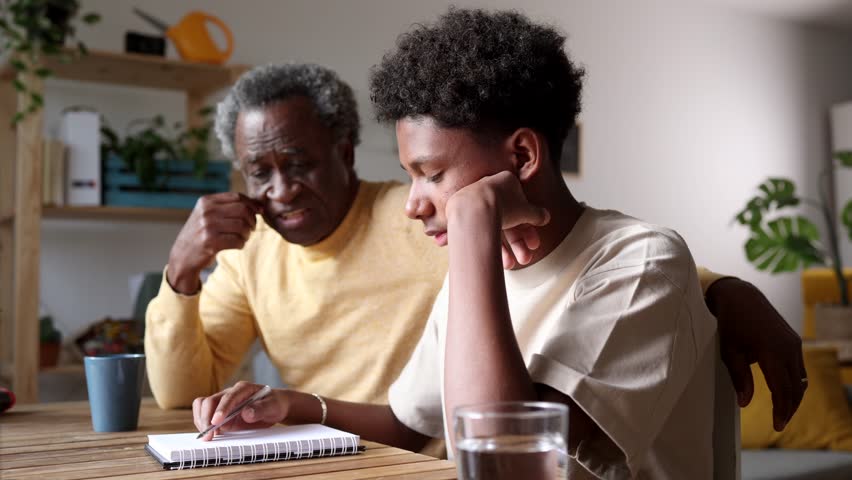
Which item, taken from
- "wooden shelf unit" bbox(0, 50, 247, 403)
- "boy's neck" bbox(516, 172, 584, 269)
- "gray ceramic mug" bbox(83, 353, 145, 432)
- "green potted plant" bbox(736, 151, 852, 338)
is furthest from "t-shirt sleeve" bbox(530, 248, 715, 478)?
"green potted plant" bbox(736, 151, 852, 338)

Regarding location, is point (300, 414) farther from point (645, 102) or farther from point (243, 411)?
point (645, 102)

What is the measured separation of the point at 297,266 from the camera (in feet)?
5.57

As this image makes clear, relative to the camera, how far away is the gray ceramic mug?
3.77 ft

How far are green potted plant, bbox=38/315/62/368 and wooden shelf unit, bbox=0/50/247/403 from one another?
8 centimetres

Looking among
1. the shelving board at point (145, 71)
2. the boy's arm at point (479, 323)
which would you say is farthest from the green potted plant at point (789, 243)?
the boy's arm at point (479, 323)

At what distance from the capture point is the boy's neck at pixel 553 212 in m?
0.98

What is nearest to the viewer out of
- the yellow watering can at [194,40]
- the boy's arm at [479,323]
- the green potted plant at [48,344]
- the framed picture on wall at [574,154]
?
the boy's arm at [479,323]

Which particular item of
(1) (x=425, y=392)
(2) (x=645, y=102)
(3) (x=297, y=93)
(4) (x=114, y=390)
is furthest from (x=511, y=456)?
(2) (x=645, y=102)

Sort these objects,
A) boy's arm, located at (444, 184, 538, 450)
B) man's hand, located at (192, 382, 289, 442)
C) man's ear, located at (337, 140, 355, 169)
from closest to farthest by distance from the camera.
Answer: boy's arm, located at (444, 184, 538, 450)
man's hand, located at (192, 382, 289, 442)
man's ear, located at (337, 140, 355, 169)

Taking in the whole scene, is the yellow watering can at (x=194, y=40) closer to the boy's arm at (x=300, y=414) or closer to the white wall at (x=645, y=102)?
the white wall at (x=645, y=102)

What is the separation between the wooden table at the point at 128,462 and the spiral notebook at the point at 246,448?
0.01 metres

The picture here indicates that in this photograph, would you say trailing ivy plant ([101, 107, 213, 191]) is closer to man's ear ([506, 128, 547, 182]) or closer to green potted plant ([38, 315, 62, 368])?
green potted plant ([38, 315, 62, 368])

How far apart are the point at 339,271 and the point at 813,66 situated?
535 cm

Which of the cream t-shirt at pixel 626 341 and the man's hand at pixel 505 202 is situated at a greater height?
the man's hand at pixel 505 202
